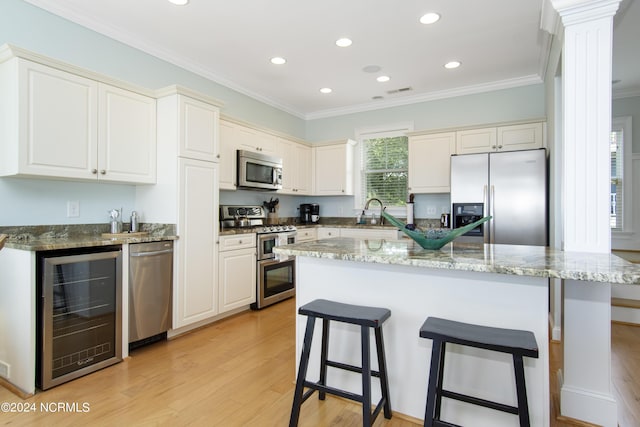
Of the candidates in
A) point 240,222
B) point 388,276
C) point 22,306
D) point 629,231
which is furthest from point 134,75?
point 629,231

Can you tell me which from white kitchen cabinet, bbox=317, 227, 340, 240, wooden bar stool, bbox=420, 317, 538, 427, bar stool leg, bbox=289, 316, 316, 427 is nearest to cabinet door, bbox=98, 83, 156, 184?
bar stool leg, bbox=289, 316, 316, 427

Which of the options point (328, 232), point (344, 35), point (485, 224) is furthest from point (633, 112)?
point (328, 232)

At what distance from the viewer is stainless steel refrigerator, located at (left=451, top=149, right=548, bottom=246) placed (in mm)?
3430

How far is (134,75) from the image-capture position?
324 centimetres

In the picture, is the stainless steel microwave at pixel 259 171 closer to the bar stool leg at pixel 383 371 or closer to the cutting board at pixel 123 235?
the cutting board at pixel 123 235

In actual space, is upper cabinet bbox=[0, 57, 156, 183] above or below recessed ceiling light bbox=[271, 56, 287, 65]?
below

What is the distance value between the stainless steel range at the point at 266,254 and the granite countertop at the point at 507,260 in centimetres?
202

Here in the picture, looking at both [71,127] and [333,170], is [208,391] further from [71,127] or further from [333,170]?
[333,170]

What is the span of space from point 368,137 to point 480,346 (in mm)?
4305

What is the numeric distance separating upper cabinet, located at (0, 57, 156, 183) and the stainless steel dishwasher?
655mm

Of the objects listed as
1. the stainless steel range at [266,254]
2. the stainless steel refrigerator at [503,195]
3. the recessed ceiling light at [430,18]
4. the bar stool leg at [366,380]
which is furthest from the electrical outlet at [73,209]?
the stainless steel refrigerator at [503,195]

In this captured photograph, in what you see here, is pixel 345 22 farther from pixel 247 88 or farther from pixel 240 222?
pixel 240 222

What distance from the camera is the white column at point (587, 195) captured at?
1.78 metres

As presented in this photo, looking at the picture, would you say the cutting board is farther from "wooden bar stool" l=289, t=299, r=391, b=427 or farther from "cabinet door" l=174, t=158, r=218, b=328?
"wooden bar stool" l=289, t=299, r=391, b=427
